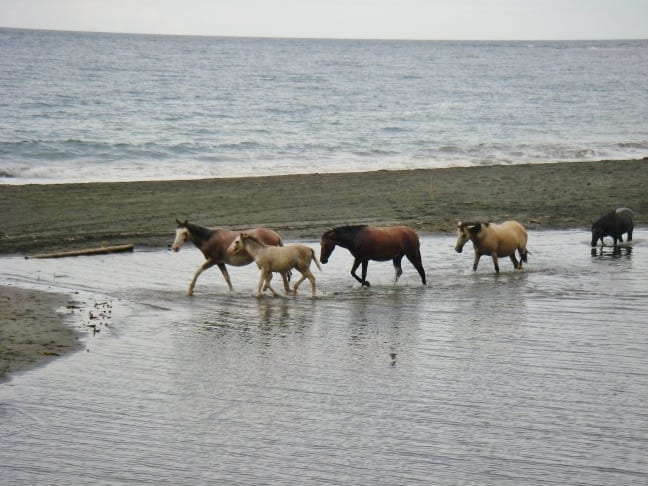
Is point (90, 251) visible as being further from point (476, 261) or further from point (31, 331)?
point (476, 261)

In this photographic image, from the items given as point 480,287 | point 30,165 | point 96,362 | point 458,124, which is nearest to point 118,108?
point 458,124

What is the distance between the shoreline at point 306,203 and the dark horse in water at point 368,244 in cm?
475

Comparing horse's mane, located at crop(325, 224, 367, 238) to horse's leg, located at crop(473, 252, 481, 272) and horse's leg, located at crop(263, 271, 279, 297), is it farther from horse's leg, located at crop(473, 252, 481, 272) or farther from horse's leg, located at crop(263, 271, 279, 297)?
horse's leg, located at crop(473, 252, 481, 272)

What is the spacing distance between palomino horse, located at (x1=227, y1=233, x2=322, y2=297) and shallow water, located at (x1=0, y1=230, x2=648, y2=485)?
16.7 inches

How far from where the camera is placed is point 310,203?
90.6 ft

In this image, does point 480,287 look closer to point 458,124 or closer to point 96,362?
point 96,362

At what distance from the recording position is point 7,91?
70.2 meters

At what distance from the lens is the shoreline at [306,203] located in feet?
77.4

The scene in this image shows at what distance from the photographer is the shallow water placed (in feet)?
33.6

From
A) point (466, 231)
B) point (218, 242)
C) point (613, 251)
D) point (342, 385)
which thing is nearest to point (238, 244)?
point (218, 242)

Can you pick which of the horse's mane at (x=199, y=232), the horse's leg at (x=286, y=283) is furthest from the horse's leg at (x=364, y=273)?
the horse's mane at (x=199, y=232)

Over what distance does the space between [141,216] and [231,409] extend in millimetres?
14062

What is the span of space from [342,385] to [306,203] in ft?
50.0

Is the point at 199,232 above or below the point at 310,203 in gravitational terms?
below
